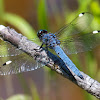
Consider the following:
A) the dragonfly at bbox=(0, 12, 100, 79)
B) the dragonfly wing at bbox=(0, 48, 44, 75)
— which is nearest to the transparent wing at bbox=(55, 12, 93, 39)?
the dragonfly at bbox=(0, 12, 100, 79)

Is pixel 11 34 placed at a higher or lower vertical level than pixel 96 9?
lower

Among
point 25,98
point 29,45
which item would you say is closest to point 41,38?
point 29,45

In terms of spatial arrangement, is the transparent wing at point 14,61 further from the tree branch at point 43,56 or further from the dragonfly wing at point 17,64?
the tree branch at point 43,56

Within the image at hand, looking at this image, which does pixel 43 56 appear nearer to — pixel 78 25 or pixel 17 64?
pixel 17 64

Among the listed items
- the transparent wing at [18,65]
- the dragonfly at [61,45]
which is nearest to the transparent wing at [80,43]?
the dragonfly at [61,45]

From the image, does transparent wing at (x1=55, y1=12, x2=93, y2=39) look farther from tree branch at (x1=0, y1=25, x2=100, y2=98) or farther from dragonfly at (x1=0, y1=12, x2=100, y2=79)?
tree branch at (x1=0, y1=25, x2=100, y2=98)

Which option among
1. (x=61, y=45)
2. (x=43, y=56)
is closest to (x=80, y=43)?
(x=61, y=45)

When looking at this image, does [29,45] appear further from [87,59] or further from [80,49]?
[87,59]
